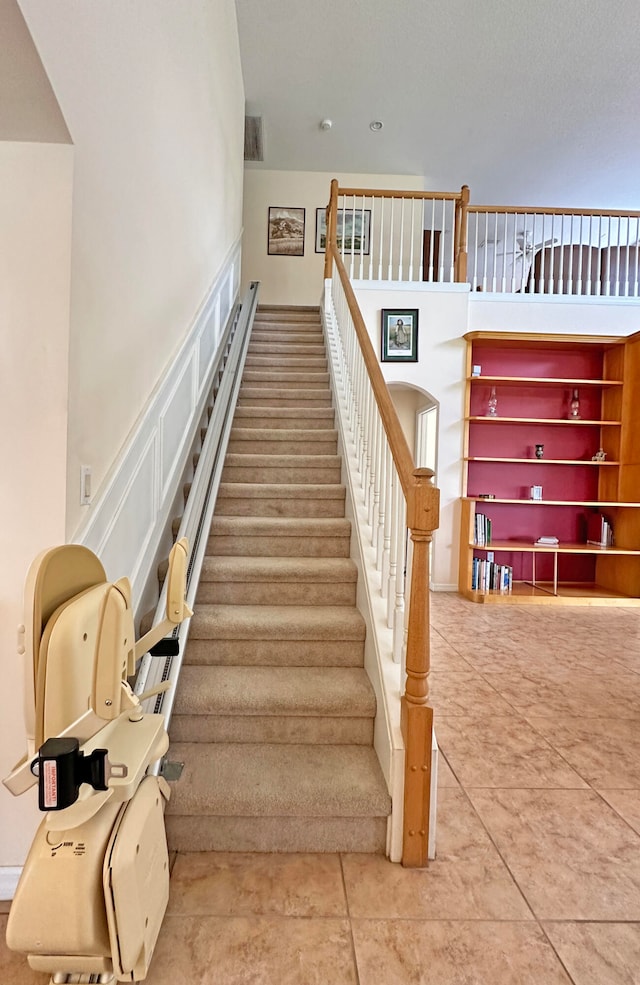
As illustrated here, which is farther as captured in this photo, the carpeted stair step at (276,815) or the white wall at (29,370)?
the carpeted stair step at (276,815)

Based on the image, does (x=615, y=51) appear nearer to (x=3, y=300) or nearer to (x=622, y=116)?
(x=622, y=116)

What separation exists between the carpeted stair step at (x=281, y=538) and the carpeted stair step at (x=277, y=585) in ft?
0.83

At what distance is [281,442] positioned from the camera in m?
3.79

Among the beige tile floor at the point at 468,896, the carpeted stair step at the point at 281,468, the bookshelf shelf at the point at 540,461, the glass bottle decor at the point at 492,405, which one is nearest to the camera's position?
the beige tile floor at the point at 468,896

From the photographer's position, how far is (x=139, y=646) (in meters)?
1.33

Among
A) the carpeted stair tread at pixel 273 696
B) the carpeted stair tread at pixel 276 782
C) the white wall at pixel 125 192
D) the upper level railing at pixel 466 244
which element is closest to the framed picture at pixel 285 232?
the upper level railing at pixel 466 244

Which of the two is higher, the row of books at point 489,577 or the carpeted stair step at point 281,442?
the carpeted stair step at point 281,442

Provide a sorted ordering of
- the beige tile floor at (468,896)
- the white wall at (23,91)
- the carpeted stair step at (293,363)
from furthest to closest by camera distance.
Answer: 1. the carpeted stair step at (293,363)
2. the beige tile floor at (468,896)
3. the white wall at (23,91)

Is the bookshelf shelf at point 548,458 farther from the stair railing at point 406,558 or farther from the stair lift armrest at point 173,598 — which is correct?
the stair lift armrest at point 173,598

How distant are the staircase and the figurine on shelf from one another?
353 centimetres

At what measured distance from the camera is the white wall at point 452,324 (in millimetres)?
5723

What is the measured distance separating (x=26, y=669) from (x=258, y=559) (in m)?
1.79

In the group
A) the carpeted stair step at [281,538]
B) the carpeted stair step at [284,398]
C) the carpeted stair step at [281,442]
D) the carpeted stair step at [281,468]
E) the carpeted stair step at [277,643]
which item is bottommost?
the carpeted stair step at [277,643]

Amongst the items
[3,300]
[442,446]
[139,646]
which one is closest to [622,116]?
[442,446]
